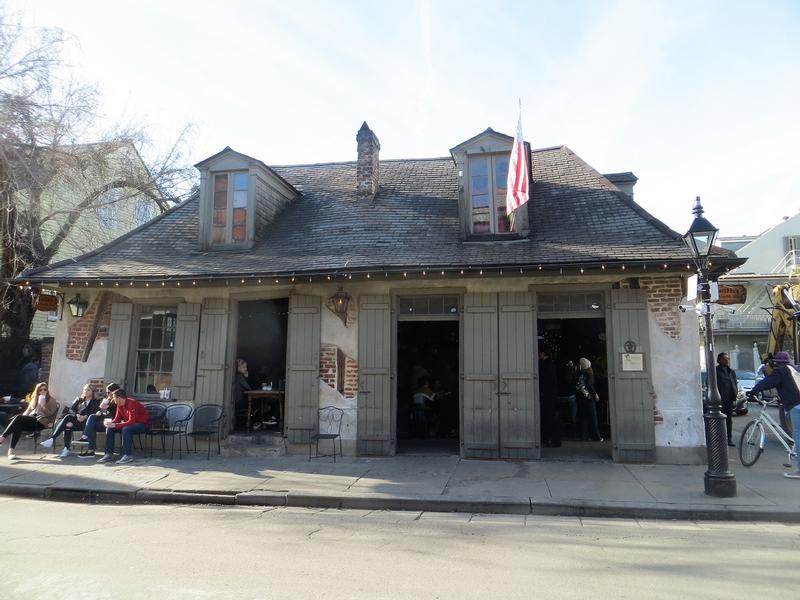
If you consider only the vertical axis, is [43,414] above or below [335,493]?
above

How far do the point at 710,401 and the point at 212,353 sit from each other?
8022mm

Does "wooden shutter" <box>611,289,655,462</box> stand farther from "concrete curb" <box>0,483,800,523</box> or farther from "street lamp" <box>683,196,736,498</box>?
"concrete curb" <box>0,483,800,523</box>

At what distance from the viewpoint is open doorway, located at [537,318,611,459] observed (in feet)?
33.0

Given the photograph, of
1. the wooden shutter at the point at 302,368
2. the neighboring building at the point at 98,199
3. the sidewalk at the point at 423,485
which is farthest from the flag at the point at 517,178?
the neighboring building at the point at 98,199

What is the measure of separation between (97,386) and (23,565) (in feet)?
21.7

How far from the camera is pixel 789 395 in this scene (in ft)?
25.8

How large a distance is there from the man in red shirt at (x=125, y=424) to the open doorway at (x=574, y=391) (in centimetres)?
698

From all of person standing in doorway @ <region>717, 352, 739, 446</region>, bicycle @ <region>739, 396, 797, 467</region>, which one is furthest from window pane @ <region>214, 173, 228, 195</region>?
person standing in doorway @ <region>717, 352, 739, 446</region>

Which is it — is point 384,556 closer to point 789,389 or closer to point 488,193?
point 789,389

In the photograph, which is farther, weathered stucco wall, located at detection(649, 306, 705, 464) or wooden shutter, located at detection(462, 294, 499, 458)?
wooden shutter, located at detection(462, 294, 499, 458)

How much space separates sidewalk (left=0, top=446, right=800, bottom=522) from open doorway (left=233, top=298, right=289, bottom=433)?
1.77m

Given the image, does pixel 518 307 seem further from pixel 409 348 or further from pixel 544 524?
pixel 409 348

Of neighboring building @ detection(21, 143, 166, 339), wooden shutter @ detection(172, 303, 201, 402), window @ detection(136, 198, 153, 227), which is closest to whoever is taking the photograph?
wooden shutter @ detection(172, 303, 201, 402)

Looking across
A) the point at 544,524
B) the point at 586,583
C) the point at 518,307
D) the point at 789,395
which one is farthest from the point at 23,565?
the point at 789,395
